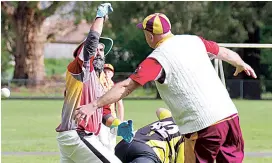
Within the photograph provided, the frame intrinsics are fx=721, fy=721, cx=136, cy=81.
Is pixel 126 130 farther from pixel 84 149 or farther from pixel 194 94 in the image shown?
pixel 194 94

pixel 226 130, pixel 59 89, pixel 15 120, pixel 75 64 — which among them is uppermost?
pixel 75 64

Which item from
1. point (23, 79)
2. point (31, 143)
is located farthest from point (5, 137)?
point (23, 79)

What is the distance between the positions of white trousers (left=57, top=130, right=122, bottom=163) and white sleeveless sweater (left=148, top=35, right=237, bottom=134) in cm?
113

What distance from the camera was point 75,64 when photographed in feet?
24.6

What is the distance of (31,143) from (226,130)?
10355 mm

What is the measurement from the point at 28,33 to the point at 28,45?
35.9 inches

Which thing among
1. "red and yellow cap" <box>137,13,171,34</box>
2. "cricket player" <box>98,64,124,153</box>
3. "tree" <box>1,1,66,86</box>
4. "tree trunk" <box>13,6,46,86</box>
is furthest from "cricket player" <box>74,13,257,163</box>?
"tree trunk" <box>13,6,46,86</box>

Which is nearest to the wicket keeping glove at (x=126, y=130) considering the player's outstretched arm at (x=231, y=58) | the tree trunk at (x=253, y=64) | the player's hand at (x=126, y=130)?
the player's hand at (x=126, y=130)

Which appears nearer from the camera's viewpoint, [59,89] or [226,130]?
[226,130]

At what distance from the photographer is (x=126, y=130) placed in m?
7.09

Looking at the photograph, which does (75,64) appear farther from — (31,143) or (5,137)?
(5,137)

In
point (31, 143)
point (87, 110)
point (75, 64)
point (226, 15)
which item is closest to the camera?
point (87, 110)

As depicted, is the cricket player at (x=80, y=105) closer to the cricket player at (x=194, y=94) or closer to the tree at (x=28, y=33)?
the cricket player at (x=194, y=94)

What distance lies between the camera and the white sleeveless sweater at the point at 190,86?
6.34 metres
